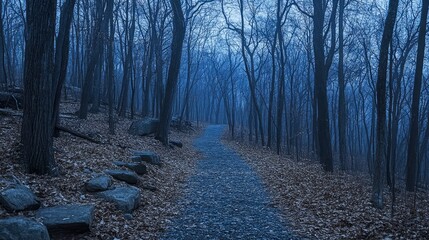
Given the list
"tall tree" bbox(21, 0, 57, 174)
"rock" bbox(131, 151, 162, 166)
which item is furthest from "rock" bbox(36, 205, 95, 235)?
"rock" bbox(131, 151, 162, 166)

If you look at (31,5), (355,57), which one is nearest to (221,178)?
(31,5)

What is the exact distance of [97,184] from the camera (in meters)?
7.88

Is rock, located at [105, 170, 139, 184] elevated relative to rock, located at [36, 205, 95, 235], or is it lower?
elevated

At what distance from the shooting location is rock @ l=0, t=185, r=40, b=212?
19.3 feet

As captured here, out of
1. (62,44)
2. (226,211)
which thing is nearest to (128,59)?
(62,44)

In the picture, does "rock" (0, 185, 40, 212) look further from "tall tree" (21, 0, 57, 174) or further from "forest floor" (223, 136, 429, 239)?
"forest floor" (223, 136, 429, 239)

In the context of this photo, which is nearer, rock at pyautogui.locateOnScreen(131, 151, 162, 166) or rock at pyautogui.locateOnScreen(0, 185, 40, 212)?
rock at pyautogui.locateOnScreen(0, 185, 40, 212)

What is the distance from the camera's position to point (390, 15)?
8.38 meters

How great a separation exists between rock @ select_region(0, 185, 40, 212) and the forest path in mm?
2412

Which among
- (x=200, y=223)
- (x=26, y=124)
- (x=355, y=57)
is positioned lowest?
(x=200, y=223)

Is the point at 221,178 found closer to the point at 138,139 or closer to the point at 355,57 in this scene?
the point at 138,139

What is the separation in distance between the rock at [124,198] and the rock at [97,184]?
0.19m

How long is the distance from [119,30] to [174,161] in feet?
56.8

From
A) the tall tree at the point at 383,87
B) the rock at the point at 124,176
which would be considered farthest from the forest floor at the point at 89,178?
the tall tree at the point at 383,87
